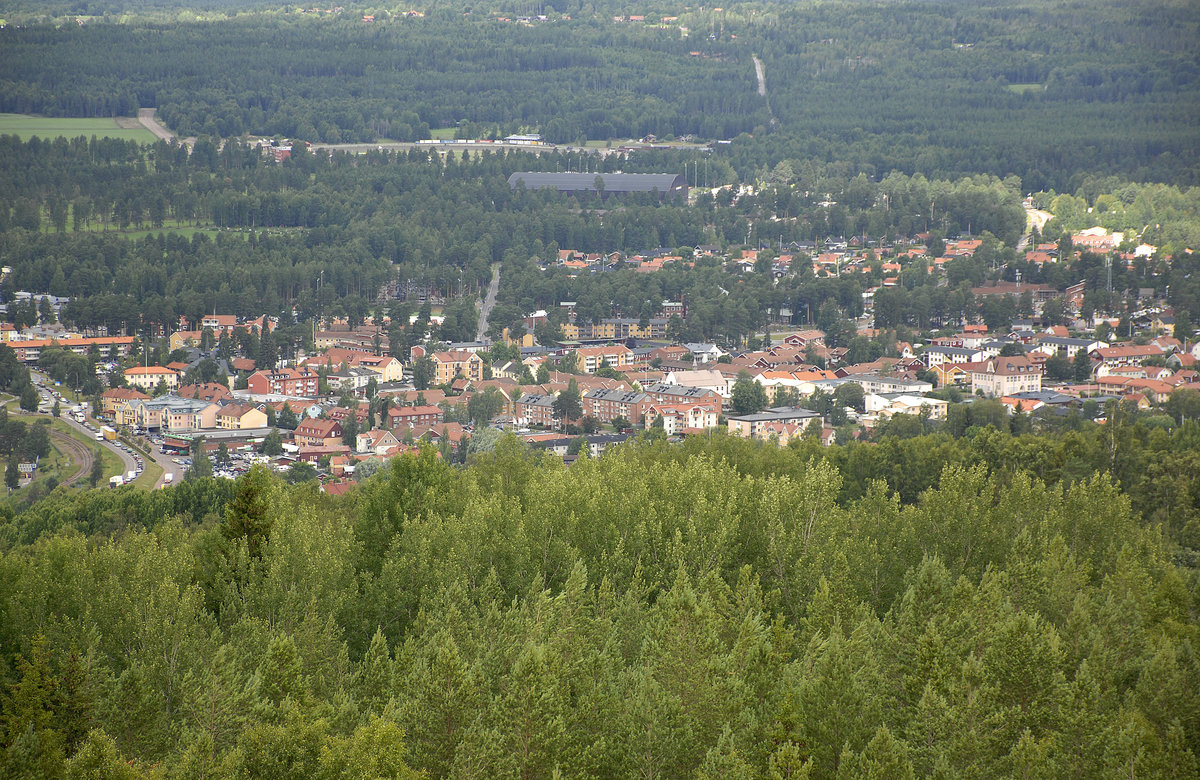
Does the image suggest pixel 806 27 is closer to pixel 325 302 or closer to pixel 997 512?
pixel 325 302

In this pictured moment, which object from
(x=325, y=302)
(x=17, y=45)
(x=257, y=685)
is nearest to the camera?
(x=257, y=685)

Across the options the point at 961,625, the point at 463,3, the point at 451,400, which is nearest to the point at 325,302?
the point at 451,400

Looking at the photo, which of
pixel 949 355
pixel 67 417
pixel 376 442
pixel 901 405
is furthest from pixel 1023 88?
pixel 67 417

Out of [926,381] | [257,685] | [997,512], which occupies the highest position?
[257,685]

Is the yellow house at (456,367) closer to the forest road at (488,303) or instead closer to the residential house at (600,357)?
the residential house at (600,357)

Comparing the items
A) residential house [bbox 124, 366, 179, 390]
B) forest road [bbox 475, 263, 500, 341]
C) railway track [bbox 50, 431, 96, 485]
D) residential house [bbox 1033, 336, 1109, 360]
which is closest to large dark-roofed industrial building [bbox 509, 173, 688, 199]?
forest road [bbox 475, 263, 500, 341]

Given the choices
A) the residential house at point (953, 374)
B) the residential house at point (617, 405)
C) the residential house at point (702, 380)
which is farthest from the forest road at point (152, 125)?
the residential house at point (953, 374)

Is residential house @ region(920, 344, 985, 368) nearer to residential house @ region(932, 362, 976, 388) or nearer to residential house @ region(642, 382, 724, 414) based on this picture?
residential house @ region(932, 362, 976, 388)

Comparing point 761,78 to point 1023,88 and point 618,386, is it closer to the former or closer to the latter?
point 1023,88
